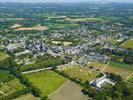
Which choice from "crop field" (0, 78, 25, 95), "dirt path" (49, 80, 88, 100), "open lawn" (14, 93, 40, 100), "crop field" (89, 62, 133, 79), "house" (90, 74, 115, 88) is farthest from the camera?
"crop field" (89, 62, 133, 79)

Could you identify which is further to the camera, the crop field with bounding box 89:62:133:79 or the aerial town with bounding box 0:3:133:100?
the crop field with bounding box 89:62:133:79

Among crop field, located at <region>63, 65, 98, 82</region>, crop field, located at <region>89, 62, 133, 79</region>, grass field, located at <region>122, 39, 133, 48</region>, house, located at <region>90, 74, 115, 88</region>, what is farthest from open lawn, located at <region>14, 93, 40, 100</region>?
grass field, located at <region>122, 39, 133, 48</region>

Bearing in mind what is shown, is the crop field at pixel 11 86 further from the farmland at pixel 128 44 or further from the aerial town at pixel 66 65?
the farmland at pixel 128 44

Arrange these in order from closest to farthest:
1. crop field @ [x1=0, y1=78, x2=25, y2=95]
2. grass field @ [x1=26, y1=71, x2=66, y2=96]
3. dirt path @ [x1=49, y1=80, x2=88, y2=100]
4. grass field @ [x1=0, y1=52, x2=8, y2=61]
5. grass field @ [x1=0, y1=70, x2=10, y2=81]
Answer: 1. dirt path @ [x1=49, y1=80, x2=88, y2=100]
2. crop field @ [x1=0, y1=78, x2=25, y2=95]
3. grass field @ [x1=26, y1=71, x2=66, y2=96]
4. grass field @ [x1=0, y1=70, x2=10, y2=81]
5. grass field @ [x1=0, y1=52, x2=8, y2=61]

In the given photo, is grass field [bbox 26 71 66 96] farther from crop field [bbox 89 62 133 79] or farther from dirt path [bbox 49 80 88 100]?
crop field [bbox 89 62 133 79]

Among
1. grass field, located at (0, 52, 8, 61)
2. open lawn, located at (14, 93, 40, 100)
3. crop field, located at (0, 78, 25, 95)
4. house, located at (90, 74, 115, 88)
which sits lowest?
grass field, located at (0, 52, 8, 61)

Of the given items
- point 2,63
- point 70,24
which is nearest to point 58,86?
point 2,63

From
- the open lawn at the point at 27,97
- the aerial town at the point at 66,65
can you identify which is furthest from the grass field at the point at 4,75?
the open lawn at the point at 27,97

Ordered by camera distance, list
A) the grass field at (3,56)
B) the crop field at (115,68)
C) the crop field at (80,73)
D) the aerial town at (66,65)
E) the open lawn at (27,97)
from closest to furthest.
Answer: the open lawn at (27,97), the aerial town at (66,65), the crop field at (80,73), the crop field at (115,68), the grass field at (3,56)
